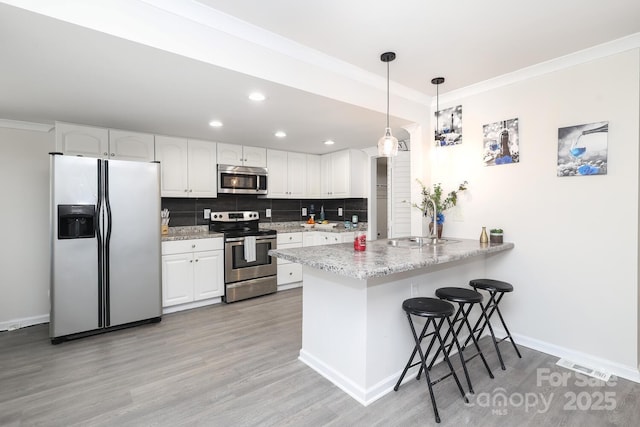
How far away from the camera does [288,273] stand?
4672mm

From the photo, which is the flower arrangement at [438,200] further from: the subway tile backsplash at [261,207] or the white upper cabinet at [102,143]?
the white upper cabinet at [102,143]

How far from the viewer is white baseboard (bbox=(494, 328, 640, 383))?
90.0 inches

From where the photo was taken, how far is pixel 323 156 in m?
5.43

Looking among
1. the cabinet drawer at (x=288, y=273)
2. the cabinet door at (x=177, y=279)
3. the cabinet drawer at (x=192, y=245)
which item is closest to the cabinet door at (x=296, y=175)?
the cabinet drawer at (x=288, y=273)

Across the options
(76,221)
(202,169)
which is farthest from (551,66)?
(76,221)

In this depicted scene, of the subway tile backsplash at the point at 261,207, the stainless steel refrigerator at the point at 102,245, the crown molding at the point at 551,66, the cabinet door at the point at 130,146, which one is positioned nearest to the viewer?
the crown molding at the point at 551,66

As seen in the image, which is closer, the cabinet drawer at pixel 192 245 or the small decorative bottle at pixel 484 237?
the small decorative bottle at pixel 484 237

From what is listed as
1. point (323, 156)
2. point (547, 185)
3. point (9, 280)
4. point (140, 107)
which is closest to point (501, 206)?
point (547, 185)

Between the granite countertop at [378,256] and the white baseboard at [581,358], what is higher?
the granite countertop at [378,256]

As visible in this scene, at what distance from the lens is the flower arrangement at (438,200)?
328 cm

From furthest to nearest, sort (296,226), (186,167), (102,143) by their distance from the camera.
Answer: (296,226) < (186,167) < (102,143)

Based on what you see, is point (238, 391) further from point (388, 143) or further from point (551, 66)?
point (551, 66)

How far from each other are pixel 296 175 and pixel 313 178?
0.35 meters

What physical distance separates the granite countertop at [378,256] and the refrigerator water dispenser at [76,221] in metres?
1.97
